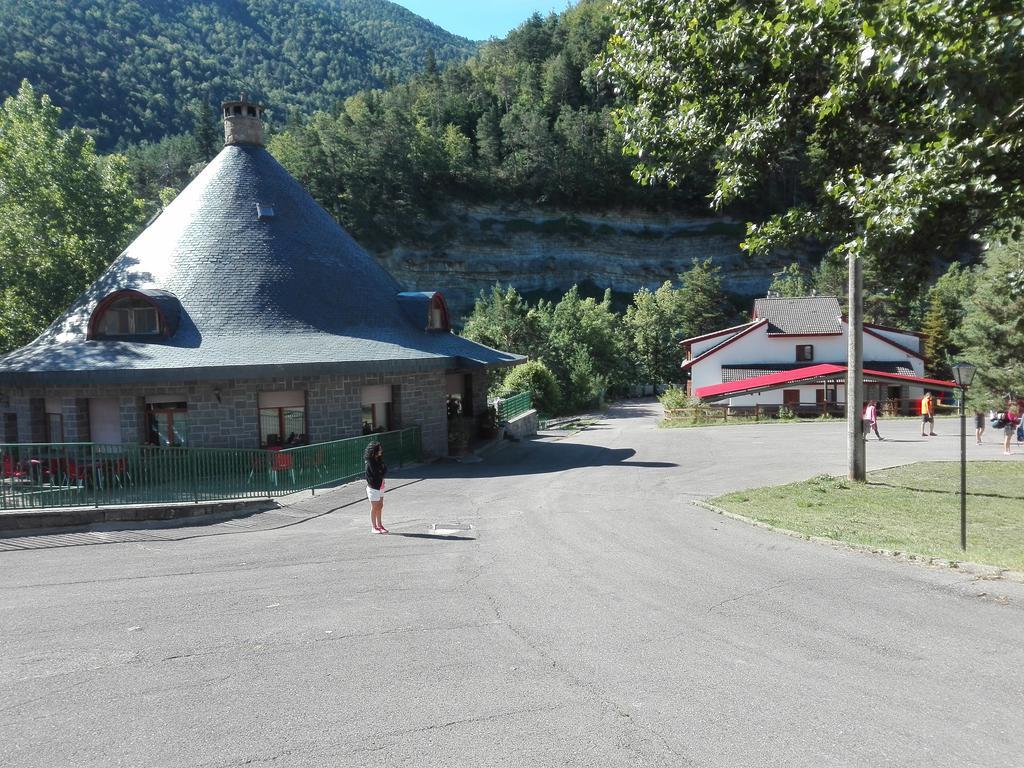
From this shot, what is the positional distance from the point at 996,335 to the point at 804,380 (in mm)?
10731

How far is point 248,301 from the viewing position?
853 inches

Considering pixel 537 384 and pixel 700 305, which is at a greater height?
pixel 700 305

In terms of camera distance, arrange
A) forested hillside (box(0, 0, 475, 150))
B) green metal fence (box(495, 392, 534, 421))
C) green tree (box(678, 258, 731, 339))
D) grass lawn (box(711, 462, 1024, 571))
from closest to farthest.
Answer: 1. grass lawn (box(711, 462, 1024, 571))
2. green metal fence (box(495, 392, 534, 421))
3. green tree (box(678, 258, 731, 339))
4. forested hillside (box(0, 0, 475, 150))

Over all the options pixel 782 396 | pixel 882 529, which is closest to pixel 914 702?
pixel 882 529

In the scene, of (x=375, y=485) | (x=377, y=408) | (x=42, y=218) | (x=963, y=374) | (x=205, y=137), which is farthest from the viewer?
(x=205, y=137)

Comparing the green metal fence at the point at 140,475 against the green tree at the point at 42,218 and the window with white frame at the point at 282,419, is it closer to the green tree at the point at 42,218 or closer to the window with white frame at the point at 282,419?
the window with white frame at the point at 282,419

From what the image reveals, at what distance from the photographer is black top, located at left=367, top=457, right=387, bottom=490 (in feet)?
38.9

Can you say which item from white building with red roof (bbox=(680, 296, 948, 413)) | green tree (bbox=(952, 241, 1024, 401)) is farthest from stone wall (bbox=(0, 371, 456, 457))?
green tree (bbox=(952, 241, 1024, 401))

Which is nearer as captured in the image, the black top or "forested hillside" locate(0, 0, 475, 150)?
the black top

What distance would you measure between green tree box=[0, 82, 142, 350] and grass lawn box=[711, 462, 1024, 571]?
26.2 meters

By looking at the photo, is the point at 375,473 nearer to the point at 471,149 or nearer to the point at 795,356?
the point at 795,356

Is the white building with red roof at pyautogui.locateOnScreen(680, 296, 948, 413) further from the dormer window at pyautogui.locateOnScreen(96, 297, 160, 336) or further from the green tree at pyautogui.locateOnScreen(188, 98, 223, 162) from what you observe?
the green tree at pyautogui.locateOnScreen(188, 98, 223, 162)

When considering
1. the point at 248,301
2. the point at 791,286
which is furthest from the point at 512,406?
the point at 791,286

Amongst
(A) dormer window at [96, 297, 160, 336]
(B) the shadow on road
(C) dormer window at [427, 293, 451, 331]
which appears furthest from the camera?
(C) dormer window at [427, 293, 451, 331]
